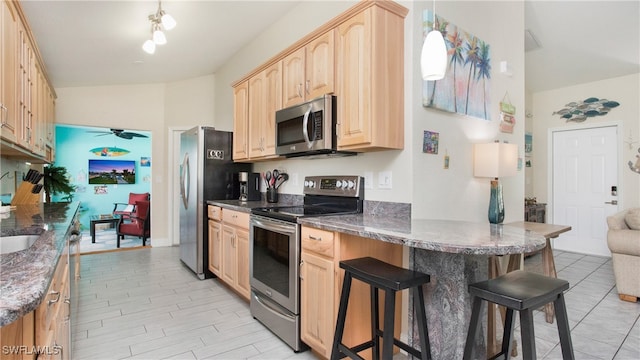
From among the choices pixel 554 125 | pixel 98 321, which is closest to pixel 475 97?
pixel 98 321

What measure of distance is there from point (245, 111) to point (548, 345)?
11.1 ft

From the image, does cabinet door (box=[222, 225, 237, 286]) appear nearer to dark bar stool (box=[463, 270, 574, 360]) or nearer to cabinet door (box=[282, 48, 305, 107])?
cabinet door (box=[282, 48, 305, 107])

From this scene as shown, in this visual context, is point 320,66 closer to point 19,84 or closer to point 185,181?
point 19,84

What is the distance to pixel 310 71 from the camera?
8.39 feet

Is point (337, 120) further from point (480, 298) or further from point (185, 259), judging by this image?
point (185, 259)

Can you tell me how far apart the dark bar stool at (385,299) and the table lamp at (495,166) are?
1192 millimetres

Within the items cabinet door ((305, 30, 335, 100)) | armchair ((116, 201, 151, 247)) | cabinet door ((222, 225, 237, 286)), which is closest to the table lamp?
cabinet door ((305, 30, 335, 100))

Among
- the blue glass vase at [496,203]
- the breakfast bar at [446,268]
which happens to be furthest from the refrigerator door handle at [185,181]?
the blue glass vase at [496,203]

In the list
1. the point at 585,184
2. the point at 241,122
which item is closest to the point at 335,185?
the point at 241,122

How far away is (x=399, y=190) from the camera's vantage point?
2.26m

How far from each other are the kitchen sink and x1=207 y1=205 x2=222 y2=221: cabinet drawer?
1926 millimetres

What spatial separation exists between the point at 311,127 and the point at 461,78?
1219 millimetres

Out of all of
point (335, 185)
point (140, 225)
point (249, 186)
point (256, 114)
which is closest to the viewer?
point (335, 185)

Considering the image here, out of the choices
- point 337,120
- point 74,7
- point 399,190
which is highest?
point 74,7
